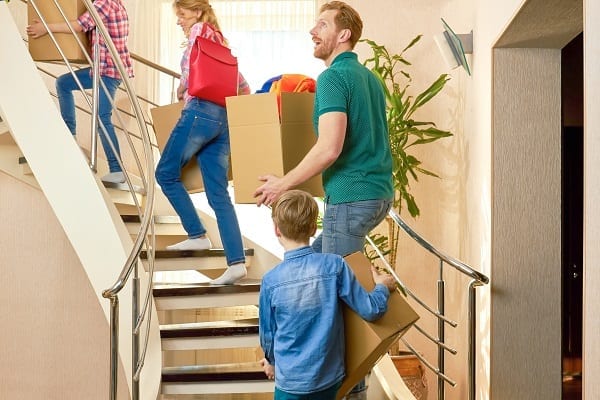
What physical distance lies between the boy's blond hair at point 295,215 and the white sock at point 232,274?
1.58 metres

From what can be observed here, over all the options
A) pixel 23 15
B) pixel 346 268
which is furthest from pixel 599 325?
pixel 23 15

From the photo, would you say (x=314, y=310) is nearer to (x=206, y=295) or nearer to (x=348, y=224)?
(x=348, y=224)

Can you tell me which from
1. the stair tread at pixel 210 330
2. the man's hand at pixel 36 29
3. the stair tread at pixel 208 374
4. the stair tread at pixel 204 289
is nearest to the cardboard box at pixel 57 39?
the man's hand at pixel 36 29

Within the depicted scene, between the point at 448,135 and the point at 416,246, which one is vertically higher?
the point at 448,135

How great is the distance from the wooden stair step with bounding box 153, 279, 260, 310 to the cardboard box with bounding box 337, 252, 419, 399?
1.50 meters

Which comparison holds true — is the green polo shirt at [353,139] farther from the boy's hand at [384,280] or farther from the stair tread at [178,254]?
the stair tread at [178,254]

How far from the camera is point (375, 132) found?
274 centimetres

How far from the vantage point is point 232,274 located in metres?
4.11

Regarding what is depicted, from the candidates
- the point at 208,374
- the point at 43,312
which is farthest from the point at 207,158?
the point at 43,312

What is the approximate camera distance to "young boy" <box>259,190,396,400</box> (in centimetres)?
249

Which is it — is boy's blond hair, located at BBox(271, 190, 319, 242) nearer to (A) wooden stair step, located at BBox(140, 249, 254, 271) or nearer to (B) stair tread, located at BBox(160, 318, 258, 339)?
(B) stair tread, located at BBox(160, 318, 258, 339)

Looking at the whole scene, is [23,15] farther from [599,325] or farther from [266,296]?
[599,325]

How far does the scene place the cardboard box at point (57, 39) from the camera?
4363 millimetres

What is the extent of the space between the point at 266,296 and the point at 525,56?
81.7 inches
